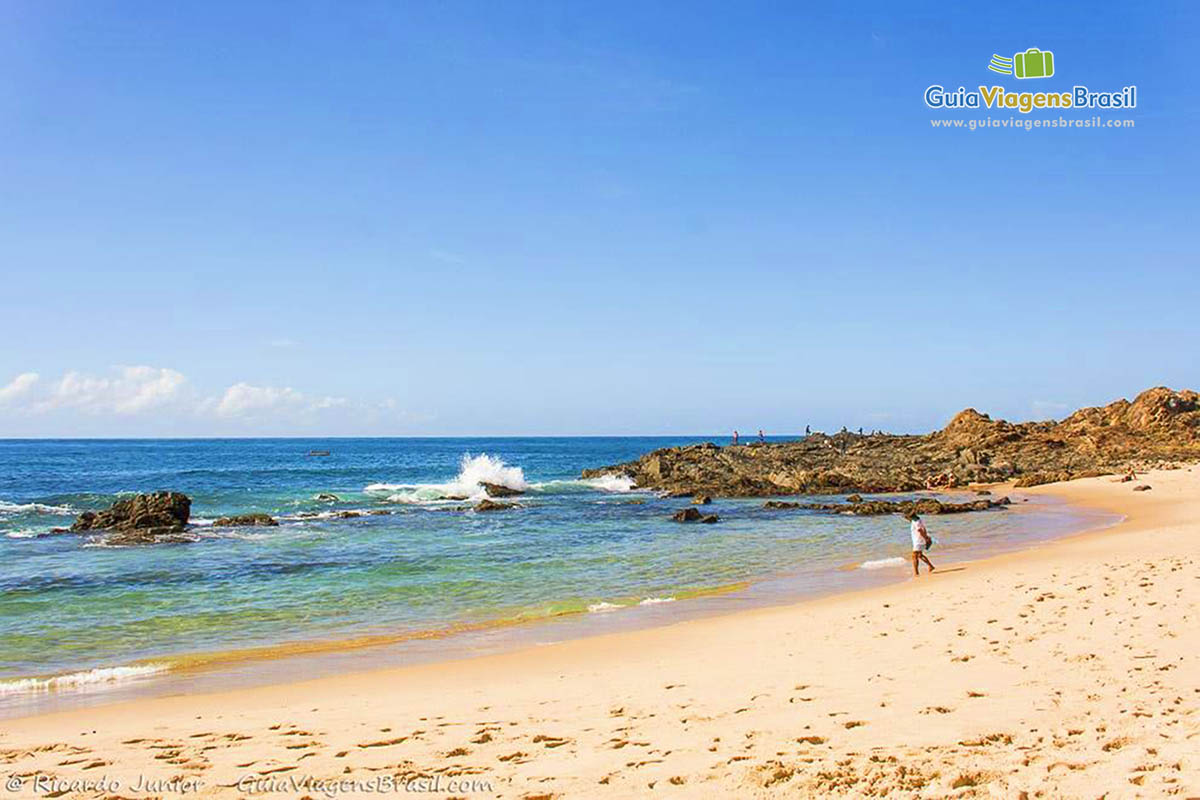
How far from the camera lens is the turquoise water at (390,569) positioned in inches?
515

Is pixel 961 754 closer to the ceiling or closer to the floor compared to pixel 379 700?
closer to the ceiling

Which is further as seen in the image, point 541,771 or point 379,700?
point 379,700

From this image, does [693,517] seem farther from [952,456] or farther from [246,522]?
[952,456]

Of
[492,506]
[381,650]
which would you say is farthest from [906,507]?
[381,650]

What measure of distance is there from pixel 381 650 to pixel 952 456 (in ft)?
147

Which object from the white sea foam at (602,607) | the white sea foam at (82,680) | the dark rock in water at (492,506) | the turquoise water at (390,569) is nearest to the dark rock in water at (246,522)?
the turquoise water at (390,569)

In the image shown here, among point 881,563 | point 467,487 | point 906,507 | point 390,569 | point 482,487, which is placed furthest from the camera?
point 467,487

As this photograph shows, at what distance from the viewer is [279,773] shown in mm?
5969

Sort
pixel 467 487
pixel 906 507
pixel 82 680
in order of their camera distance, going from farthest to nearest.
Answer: pixel 467 487, pixel 906 507, pixel 82 680

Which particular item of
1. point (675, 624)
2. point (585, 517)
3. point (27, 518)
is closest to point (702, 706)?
point (675, 624)

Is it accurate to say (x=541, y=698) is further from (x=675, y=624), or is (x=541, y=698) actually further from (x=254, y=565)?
(x=254, y=565)

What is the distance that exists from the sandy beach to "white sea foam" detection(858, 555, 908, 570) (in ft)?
20.7

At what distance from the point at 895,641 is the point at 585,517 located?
22.4 m

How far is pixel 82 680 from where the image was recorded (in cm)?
1001
